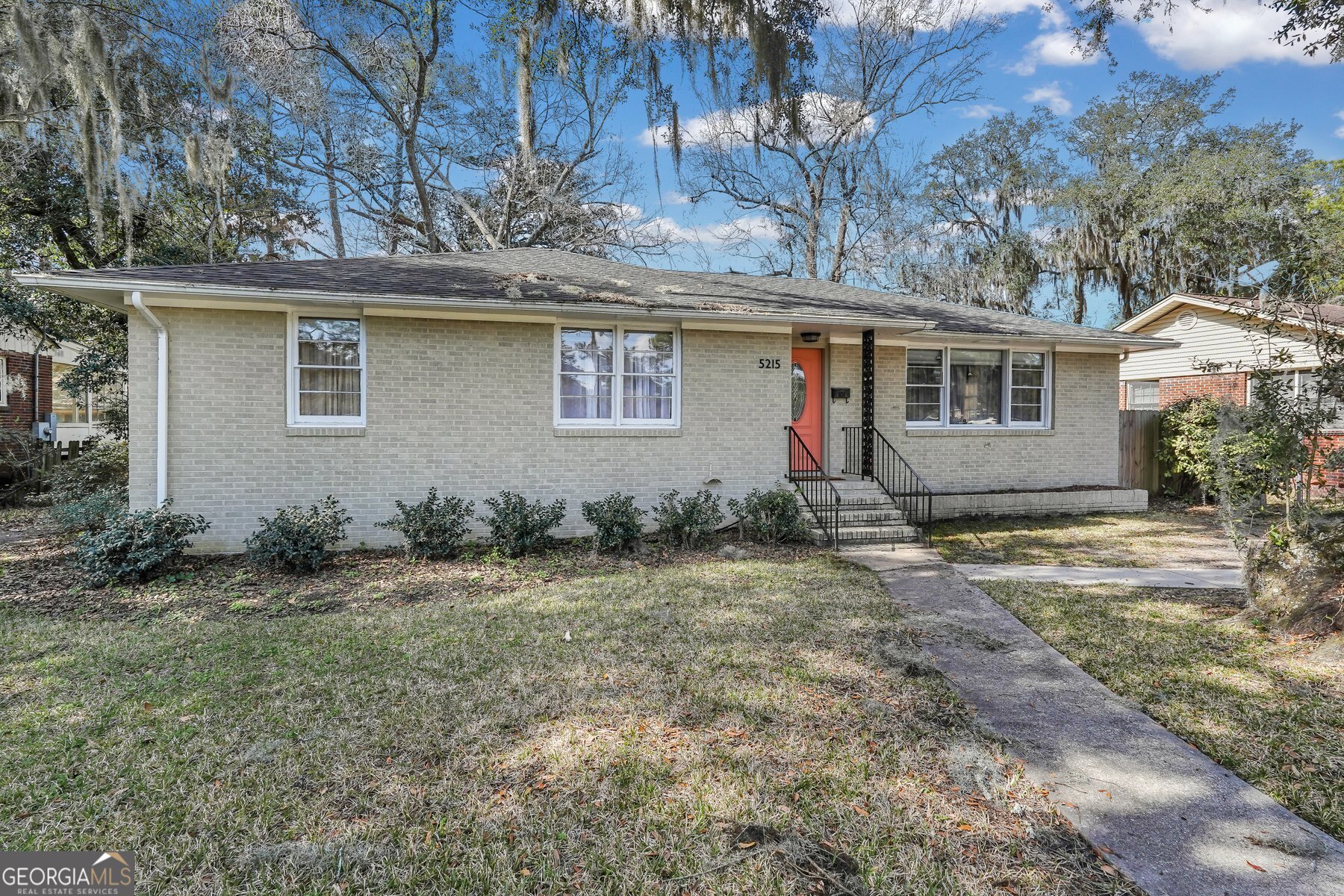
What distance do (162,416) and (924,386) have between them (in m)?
11.6

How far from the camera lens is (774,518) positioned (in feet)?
29.0

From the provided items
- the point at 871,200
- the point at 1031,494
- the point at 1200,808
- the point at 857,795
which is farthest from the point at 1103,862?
the point at 871,200

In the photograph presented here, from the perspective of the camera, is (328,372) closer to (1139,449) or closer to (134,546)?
(134,546)

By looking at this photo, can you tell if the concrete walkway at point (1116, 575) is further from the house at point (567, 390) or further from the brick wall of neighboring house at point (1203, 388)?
the brick wall of neighboring house at point (1203, 388)

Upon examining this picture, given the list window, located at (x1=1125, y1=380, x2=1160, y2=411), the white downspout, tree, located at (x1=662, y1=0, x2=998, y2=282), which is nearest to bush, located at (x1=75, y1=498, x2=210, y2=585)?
the white downspout

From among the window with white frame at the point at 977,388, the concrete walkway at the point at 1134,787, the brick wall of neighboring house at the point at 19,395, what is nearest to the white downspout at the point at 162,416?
the concrete walkway at the point at 1134,787

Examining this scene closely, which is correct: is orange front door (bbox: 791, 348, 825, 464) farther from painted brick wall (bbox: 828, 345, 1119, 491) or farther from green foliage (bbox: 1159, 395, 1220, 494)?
green foliage (bbox: 1159, 395, 1220, 494)

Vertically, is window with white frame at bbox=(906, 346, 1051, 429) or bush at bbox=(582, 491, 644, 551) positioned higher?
window with white frame at bbox=(906, 346, 1051, 429)

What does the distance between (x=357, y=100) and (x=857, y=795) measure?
2129cm

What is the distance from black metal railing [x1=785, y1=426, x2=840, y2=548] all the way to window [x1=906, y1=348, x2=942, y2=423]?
2.19 meters

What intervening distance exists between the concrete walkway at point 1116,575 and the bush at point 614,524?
4.03 meters

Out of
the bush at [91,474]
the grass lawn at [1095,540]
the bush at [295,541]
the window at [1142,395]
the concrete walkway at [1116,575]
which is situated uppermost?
the window at [1142,395]

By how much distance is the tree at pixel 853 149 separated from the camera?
19.4 m

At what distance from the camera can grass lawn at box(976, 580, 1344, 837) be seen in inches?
125
